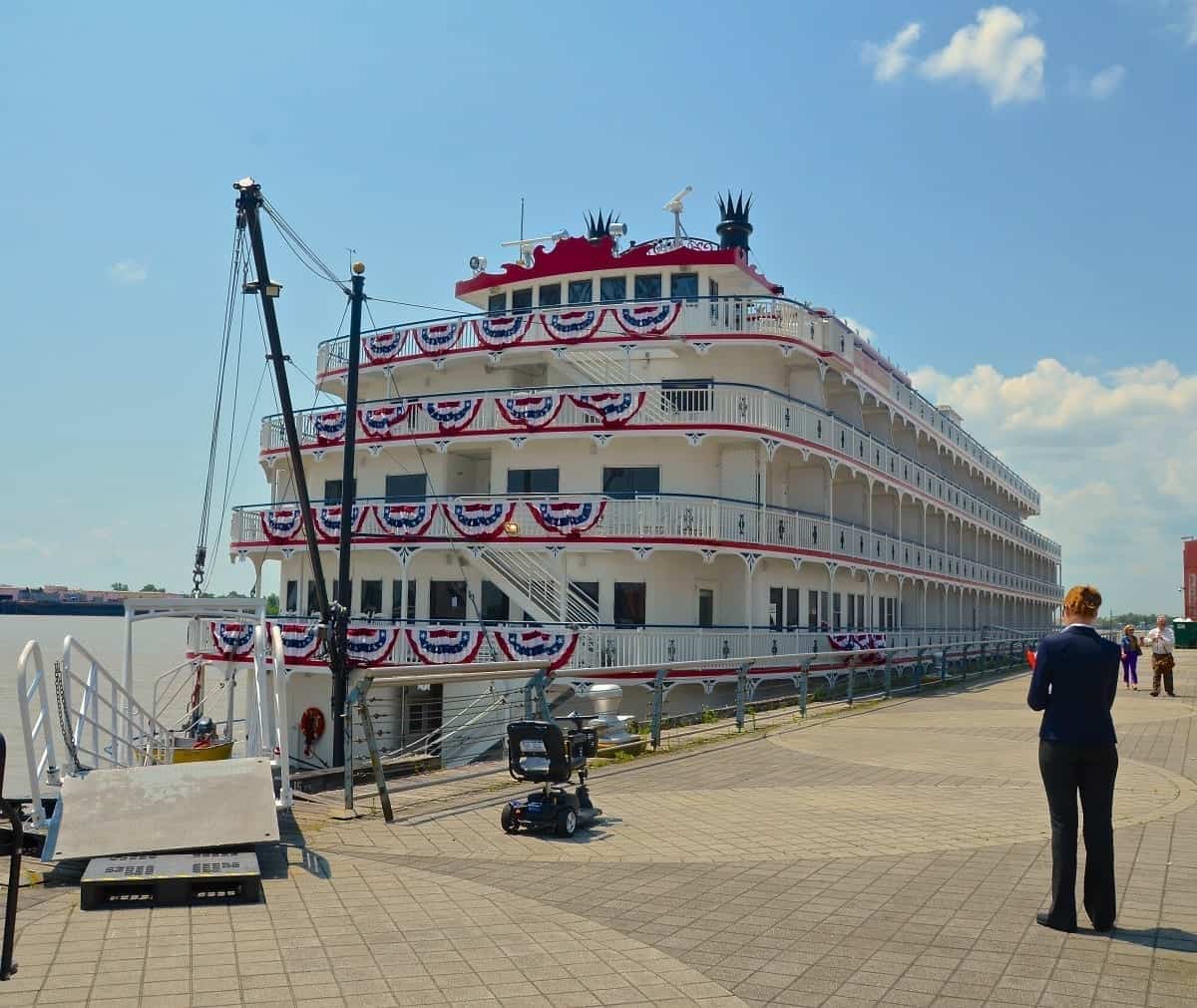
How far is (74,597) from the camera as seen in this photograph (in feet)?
603

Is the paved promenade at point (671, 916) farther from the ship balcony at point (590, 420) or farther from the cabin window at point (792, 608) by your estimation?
the cabin window at point (792, 608)

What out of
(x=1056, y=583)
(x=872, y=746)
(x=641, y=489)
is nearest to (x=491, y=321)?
(x=641, y=489)

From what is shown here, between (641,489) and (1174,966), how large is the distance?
21564 millimetres

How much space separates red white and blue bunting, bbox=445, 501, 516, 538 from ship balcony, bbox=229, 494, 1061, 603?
23mm

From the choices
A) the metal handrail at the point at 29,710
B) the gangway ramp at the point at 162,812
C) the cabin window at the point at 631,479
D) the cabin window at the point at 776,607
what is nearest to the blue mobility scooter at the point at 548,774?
the gangway ramp at the point at 162,812

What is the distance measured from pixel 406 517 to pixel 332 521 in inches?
101

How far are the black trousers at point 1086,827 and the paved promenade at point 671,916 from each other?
6.4 inches

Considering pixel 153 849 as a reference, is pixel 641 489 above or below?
above

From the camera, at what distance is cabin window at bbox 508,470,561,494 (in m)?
27.6

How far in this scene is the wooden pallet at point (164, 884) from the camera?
6.52 m

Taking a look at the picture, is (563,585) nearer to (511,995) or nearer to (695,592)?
(695,592)

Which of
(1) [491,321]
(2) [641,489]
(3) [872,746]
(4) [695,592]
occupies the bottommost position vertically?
(3) [872,746]

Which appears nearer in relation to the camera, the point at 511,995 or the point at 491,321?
the point at 511,995

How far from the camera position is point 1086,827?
6062 millimetres
